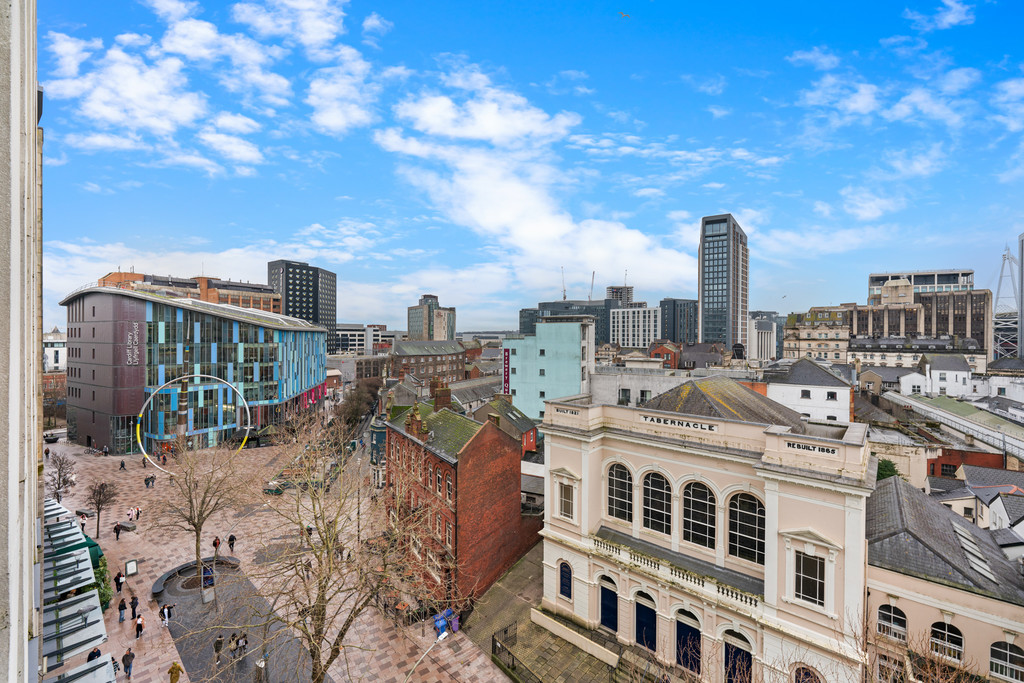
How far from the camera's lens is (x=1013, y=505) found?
24.0 metres

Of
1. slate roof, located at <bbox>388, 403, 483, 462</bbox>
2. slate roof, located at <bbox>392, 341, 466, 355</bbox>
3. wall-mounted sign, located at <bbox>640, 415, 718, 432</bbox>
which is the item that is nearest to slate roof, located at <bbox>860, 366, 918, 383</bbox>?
wall-mounted sign, located at <bbox>640, 415, 718, 432</bbox>

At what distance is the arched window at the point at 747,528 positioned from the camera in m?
17.4

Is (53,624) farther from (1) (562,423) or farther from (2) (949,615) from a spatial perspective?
(2) (949,615)

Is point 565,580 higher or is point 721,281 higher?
point 721,281

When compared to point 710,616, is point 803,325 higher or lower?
higher

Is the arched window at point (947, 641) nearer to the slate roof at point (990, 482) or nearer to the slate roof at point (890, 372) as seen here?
the slate roof at point (990, 482)

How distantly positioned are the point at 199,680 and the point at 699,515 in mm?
22658

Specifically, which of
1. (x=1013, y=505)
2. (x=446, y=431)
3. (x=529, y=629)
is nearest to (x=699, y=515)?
(x=529, y=629)

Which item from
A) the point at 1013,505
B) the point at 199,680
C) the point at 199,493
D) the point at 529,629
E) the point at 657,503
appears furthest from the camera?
the point at 199,493

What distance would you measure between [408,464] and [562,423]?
13270 mm

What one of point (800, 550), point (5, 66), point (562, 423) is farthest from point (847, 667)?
point (5, 66)

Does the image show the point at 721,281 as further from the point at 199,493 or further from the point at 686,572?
the point at 199,493

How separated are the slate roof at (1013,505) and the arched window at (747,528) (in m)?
15.9

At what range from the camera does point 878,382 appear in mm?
69938
